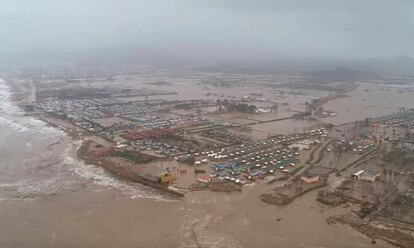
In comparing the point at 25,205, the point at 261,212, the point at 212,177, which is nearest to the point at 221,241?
the point at 261,212

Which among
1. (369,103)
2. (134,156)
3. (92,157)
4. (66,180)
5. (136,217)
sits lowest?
(136,217)

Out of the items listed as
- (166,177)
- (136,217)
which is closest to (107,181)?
(166,177)

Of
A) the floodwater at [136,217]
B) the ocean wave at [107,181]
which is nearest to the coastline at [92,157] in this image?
the ocean wave at [107,181]

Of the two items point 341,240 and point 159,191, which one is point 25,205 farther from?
point 341,240

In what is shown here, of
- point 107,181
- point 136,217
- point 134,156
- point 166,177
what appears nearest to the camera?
point 136,217

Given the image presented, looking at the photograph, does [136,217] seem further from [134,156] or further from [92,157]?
[92,157]

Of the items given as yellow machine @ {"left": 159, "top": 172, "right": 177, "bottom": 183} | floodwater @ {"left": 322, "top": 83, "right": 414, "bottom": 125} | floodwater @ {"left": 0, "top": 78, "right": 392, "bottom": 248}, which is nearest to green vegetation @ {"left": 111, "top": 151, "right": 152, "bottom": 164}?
floodwater @ {"left": 0, "top": 78, "right": 392, "bottom": 248}

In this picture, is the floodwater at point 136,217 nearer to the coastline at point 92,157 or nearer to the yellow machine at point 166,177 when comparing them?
the coastline at point 92,157

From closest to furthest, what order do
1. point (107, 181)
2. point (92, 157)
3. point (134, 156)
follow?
1. point (107, 181)
2. point (134, 156)
3. point (92, 157)
